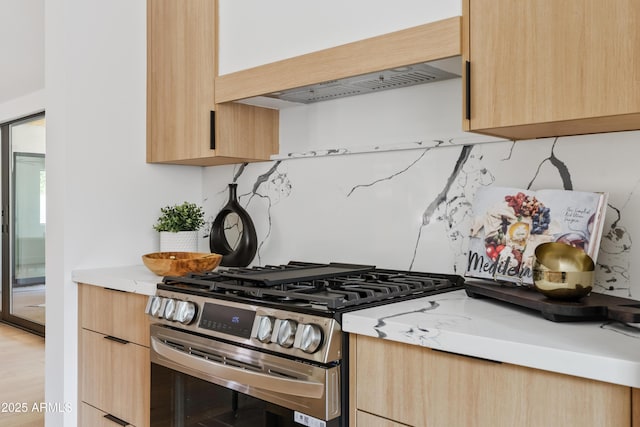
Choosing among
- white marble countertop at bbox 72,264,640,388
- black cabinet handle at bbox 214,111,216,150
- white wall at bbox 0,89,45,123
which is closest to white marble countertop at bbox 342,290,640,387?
white marble countertop at bbox 72,264,640,388

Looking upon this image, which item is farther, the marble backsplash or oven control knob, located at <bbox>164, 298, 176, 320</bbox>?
oven control knob, located at <bbox>164, 298, 176, 320</bbox>

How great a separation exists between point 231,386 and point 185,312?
31cm

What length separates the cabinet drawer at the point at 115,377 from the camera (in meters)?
2.01

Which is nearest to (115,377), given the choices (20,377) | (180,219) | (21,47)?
(180,219)

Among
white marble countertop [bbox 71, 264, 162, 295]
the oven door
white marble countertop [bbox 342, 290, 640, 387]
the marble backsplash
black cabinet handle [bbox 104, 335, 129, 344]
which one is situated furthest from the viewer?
black cabinet handle [bbox 104, 335, 129, 344]

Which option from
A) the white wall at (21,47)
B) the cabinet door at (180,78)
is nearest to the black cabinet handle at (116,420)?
the cabinet door at (180,78)

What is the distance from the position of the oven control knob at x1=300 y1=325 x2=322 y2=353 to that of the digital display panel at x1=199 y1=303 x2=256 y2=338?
→ 0.22 metres

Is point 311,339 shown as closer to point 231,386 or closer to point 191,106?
point 231,386

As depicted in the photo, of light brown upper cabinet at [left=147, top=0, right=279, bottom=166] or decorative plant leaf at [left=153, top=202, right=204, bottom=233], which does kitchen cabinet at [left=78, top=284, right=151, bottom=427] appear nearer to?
decorative plant leaf at [left=153, top=202, right=204, bottom=233]

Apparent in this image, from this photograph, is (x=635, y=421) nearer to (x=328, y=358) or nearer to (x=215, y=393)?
(x=328, y=358)

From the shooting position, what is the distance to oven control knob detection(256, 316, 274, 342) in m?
1.43

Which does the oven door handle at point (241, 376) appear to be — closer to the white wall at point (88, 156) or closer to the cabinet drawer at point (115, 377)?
the cabinet drawer at point (115, 377)

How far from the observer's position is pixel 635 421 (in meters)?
0.92

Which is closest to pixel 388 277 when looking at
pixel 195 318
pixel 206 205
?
pixel 195 318
